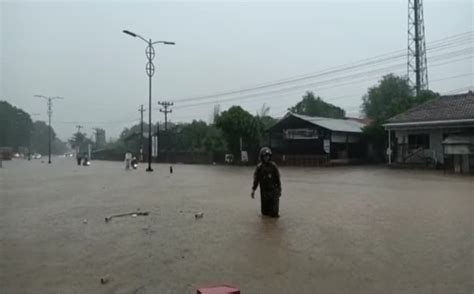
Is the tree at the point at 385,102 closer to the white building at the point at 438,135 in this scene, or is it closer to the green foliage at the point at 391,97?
the green foliage at the point at 391,97

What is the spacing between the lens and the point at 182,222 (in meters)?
9.71

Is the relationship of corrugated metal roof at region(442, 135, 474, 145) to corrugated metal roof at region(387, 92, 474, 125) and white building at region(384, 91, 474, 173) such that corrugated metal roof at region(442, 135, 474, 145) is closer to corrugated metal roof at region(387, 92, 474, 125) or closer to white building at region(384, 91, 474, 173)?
white building at region(384, 91, 474, 173)

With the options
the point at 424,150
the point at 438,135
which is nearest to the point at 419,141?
the point at 424,150

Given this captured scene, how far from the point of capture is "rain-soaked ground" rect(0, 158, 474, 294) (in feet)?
17.6

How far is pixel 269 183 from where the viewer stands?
1042 cm

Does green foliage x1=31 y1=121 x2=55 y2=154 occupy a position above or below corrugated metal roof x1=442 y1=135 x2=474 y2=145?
above

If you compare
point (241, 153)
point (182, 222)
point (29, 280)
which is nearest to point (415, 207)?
point (182, 222)

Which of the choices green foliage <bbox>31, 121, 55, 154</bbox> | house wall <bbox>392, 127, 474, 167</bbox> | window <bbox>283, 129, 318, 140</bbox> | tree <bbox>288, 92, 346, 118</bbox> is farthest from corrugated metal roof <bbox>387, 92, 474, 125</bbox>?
green foliage <bbox>31, 121, 55, 154</bbox>

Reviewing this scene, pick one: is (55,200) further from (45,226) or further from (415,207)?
(415,207)

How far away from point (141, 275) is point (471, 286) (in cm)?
388

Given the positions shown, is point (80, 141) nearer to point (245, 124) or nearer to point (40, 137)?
point (40, 137)

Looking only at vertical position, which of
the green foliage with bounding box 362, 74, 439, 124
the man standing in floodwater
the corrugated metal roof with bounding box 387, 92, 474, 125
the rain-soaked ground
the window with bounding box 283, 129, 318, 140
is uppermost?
the green foliage with bounding box 362, 74, 439, 124

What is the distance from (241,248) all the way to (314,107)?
56230 millimetres

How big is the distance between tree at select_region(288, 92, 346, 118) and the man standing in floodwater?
171 ft
